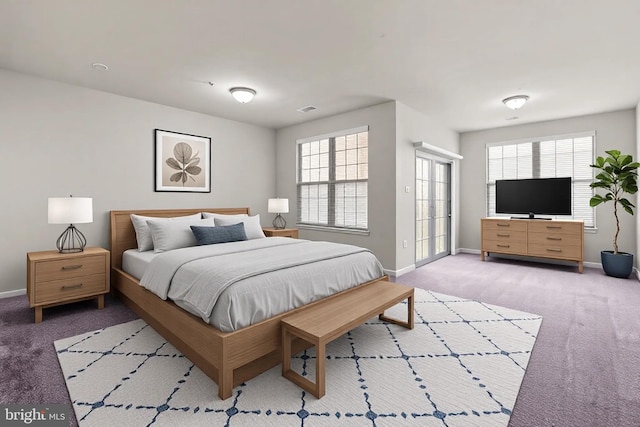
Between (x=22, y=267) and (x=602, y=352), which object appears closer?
(x=602, y=352)

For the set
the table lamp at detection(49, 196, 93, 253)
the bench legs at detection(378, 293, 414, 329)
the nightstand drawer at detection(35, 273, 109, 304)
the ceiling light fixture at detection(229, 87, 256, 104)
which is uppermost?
the ceiling light fixture at detection(229, 87, 256, 104)

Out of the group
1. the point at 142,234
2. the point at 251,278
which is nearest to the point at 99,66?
the point at 142,234

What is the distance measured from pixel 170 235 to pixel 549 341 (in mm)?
3811

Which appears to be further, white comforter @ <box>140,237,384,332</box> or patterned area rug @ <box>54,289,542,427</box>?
white comforter @ <box>140,237,384,332</box>

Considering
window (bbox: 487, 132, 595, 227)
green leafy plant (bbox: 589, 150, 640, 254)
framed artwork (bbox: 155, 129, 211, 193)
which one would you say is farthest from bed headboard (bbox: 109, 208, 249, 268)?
green leafy plant (bbox: 589, 150, 640, 254)

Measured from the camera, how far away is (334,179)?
5.43 metres

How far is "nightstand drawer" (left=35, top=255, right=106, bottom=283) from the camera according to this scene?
3002 mm

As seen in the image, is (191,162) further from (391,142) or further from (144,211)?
(391,142)

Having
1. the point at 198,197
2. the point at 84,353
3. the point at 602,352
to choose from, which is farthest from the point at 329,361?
the point at 198,197

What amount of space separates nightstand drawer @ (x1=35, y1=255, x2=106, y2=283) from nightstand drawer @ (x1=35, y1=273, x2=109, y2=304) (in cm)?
4

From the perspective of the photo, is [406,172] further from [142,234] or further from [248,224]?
[142,234]

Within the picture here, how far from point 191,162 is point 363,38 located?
3277 mm

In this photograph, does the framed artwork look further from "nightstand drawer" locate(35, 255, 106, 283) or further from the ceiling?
"nightstand drawer" locate(35, 255, 106, 283)

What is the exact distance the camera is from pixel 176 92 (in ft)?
13.5
